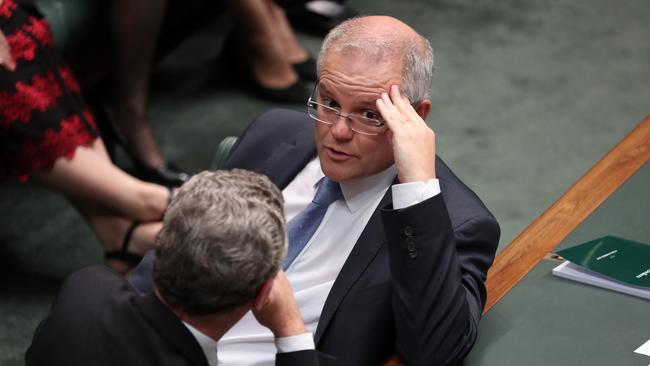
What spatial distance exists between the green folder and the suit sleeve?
10.4 inches

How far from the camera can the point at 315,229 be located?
7.37 ft

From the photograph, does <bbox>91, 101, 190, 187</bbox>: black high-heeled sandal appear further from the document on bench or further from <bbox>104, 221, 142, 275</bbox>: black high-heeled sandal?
the document on bench

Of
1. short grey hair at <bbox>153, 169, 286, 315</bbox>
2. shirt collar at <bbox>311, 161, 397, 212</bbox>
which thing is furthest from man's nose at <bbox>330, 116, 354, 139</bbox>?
short grey hair at <bbox>153, 169, 286, 315</bbox>

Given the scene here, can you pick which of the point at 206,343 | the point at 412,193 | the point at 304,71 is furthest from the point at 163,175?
the point at 206,343

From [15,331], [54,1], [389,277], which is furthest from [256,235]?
[54,1]

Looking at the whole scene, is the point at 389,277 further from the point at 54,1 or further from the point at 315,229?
the point at 54,1

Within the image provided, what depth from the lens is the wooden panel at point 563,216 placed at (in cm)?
212

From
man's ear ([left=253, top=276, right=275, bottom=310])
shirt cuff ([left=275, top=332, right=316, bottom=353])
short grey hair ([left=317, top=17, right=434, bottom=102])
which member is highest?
short grey hair ([left=317, top=17, right=434, bottom=102])

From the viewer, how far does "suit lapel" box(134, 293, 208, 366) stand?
5.34 ft

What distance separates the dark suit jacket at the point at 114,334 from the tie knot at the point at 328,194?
649 millimetres

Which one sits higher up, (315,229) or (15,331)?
(315,229)

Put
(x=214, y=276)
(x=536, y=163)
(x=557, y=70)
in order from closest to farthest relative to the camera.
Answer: (x=214, y=276) < (x=536, y=163) < (x=557, y=70)

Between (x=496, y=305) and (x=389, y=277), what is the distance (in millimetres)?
203

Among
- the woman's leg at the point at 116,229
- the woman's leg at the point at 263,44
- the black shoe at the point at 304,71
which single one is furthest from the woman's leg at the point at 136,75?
the black shoe at the point at 304,71
